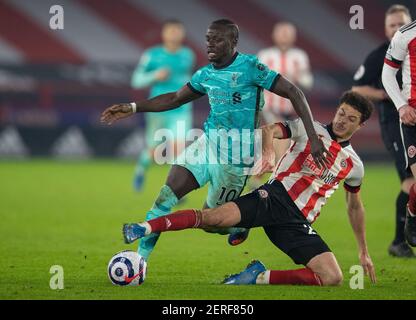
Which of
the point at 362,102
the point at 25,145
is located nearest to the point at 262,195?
the point at 362,102

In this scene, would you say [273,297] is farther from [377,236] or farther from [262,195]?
[377,236]

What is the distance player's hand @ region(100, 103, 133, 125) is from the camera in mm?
7072

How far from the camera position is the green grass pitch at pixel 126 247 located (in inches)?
257

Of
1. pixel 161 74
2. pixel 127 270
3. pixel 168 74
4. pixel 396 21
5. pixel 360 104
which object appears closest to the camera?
pixel 127 270

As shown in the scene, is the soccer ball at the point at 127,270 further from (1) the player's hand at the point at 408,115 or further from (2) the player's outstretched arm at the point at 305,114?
(1) the player's hand at the point at 408,115

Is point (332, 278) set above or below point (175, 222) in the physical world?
below

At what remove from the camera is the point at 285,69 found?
45.6 ft

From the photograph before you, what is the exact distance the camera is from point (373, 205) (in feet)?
42.6

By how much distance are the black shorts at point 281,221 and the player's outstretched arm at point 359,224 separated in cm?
30

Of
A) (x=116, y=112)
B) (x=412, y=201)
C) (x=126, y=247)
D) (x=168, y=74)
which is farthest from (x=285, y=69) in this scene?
(x=116, y=112)

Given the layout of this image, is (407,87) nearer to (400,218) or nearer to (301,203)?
(301,203)

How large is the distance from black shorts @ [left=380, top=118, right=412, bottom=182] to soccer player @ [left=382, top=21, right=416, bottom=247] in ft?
4.51

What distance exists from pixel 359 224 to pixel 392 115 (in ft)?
6.68
